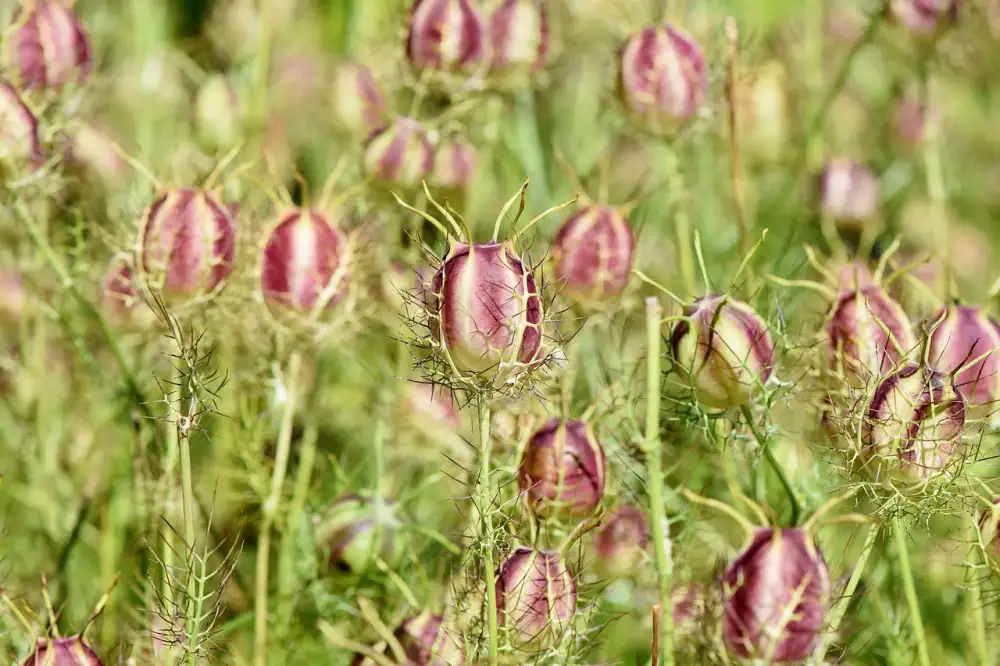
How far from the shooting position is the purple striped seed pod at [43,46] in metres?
0.74

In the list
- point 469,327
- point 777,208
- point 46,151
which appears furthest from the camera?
point 777,208

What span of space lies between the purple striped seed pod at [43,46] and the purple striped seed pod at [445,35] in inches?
9.4

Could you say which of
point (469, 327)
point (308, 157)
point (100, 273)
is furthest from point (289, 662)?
point (308, 157)

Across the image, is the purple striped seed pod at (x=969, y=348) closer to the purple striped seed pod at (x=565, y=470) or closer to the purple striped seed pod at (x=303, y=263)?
the purple striped seed pod at (x=565, y=470)

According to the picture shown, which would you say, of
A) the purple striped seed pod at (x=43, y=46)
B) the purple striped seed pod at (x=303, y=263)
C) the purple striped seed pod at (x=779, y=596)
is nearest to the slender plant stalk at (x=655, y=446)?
the purple striped seed pod at (x=779, y=596)

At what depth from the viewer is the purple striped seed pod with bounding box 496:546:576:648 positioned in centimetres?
54

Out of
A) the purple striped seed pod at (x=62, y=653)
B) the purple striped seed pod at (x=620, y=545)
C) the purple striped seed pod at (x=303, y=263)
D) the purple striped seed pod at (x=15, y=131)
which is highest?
the purple striped seed pod at (x=15, y=131)

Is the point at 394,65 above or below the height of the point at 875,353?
above

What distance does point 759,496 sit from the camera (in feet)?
2.43

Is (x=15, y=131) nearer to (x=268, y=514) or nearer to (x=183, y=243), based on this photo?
(x=183, y=243)

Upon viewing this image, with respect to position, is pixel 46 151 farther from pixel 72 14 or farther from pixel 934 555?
pixel 934 555

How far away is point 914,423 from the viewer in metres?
0.53

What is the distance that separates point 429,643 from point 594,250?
271 millimetres

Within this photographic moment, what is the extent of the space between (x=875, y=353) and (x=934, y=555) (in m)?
0.38
